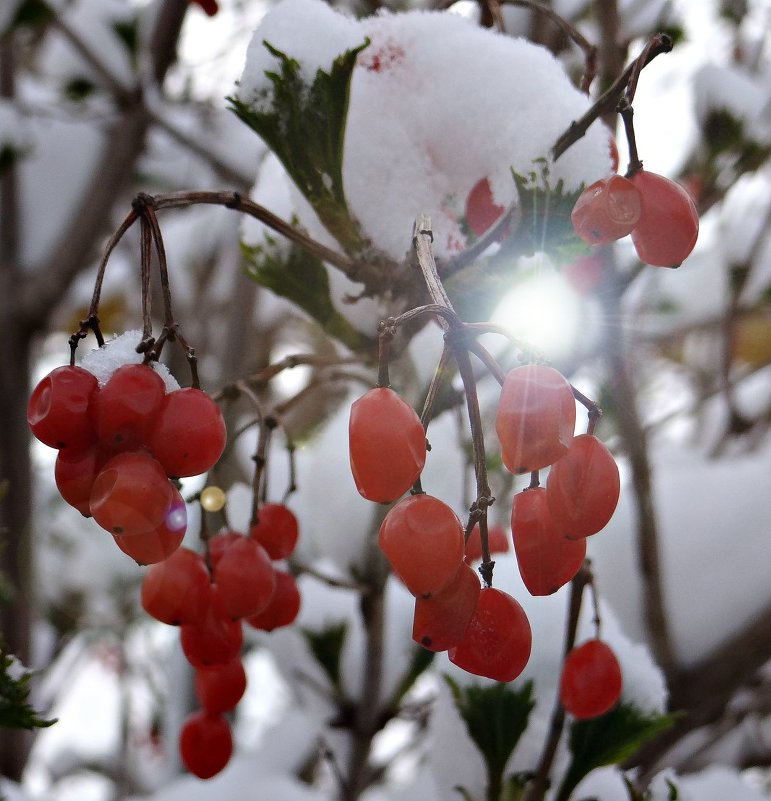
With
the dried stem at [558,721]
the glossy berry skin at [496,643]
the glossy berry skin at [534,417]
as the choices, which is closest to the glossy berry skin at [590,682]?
the dried stem at [558,721]

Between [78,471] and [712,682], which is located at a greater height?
[78,471]

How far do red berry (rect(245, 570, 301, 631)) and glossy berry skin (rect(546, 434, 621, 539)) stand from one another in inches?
13.9

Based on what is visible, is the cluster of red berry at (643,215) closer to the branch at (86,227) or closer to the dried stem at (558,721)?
the dried stem at (558,721)

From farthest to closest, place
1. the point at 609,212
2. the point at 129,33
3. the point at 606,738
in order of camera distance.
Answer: the point at 129,33 → the point at 606,738 → the point at 609,212

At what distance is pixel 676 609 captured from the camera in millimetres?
1242

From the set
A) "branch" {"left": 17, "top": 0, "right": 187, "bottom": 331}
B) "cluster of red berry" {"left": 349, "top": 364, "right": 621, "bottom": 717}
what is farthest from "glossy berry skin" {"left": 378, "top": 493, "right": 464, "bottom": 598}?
"branch" {"left": 17, "top": 0, "right": 187, "bottom": 331}

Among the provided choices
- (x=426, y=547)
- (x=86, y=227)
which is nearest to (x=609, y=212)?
(x=426, y=547)

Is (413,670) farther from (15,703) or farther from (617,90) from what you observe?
(617,90)

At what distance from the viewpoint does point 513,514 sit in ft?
1.78

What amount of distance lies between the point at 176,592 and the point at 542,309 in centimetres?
43

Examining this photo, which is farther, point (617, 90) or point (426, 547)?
point (617, 90)

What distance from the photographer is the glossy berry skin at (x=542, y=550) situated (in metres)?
0.53

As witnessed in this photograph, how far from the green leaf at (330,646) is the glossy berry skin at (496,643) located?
0.60 m

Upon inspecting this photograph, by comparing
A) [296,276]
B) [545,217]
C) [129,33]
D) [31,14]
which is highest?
[129,33]
